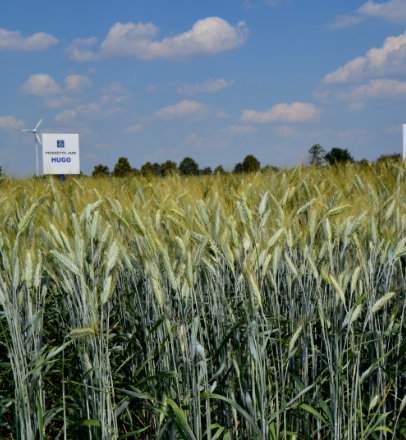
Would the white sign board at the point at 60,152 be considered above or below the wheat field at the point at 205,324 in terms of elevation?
above

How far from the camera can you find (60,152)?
16.4m

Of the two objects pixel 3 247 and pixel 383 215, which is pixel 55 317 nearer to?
pixel 3 247

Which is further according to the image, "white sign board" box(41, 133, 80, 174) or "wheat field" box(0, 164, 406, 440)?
"white sign board" box(41, 133, 80, 174)

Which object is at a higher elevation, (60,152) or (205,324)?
(60,152)

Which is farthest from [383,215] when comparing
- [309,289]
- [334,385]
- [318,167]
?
[318,167]

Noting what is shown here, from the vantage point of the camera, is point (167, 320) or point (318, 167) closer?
point (167, 320)

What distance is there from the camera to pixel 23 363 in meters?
1.86

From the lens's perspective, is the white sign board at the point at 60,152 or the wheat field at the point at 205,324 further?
the white sign board at the point at 60,152

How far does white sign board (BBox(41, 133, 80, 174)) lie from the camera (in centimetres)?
1611

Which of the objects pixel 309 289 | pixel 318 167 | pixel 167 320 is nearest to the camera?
pixel 167 320

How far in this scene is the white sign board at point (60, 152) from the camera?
16109 mm

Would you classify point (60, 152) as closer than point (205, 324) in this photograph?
No

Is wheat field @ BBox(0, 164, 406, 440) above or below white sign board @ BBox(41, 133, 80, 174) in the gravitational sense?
below

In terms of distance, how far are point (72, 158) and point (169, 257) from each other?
15.2 meters
